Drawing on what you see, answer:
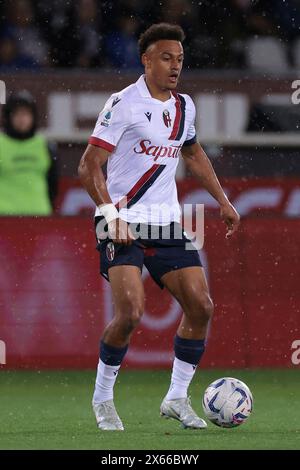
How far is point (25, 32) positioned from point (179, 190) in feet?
10.8

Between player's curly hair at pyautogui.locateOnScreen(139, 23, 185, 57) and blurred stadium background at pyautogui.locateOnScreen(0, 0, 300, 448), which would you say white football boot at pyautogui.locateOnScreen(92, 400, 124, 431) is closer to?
blurred stadium background at pyautogui.locateOnScreen(0, 0, 300, 448)

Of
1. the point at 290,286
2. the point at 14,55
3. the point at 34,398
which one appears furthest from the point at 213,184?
the point at 14,55

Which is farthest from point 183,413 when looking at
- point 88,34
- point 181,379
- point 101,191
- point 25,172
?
point 88,34

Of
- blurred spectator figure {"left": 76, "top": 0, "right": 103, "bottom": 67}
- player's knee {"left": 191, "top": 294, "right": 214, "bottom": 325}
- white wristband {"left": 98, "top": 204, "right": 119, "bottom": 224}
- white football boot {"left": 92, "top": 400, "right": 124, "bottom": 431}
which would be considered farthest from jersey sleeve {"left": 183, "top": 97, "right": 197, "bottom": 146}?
blurred spectator figure {"left": 76, "top": 0, "right": 103, "bottom": 67}

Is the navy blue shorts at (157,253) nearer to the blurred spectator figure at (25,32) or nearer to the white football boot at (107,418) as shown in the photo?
the white football boot at (107,418)

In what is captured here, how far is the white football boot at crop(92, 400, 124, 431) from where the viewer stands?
24.5ft

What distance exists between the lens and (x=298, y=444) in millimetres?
6848

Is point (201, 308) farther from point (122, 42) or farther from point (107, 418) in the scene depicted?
point (122, 42)

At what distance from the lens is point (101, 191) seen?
7398mm

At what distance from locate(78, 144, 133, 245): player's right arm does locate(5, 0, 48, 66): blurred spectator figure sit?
7.03 meters

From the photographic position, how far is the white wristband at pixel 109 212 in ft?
24.0

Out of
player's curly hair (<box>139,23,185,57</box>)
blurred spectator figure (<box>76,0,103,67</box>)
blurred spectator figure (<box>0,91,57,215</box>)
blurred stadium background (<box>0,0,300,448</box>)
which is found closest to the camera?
player's curly hair (<box>139,23,185,57</box>)

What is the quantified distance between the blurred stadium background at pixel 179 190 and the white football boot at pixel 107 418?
297mm

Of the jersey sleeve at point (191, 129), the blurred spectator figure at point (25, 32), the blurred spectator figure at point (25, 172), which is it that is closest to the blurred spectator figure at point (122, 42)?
the blurred spectator figure at point (25, 32)
